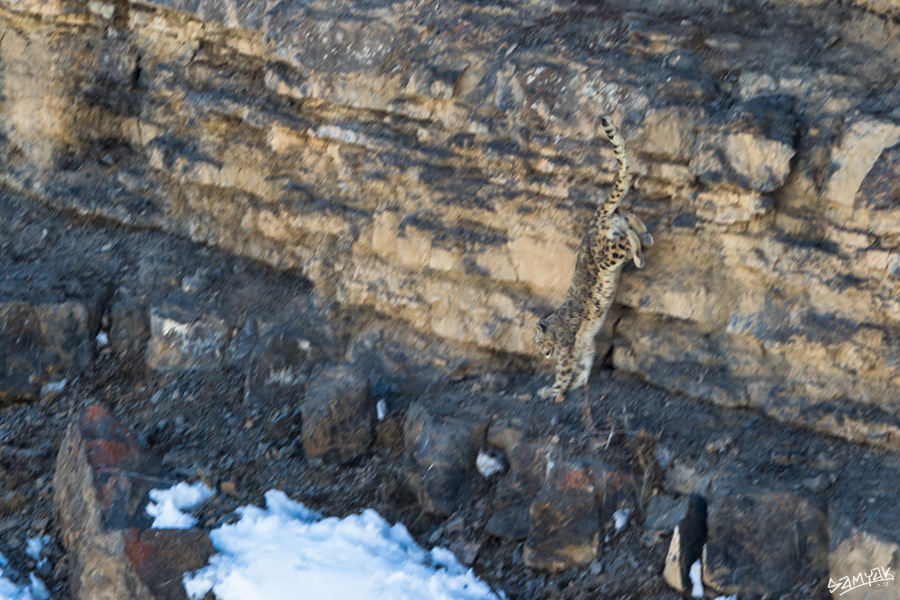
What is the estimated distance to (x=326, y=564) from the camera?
6.76m

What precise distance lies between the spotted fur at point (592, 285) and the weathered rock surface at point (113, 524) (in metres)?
3.33

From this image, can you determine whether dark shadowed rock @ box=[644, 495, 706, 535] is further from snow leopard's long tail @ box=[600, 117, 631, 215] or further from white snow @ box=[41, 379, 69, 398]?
white snow @ box=[41, 379, 69, 398]

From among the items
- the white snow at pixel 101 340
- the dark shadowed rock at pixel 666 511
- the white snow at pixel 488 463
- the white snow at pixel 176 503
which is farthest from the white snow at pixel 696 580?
the white snow at pixel 101 340

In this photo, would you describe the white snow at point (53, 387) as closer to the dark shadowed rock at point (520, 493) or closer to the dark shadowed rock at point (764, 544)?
the dark shadowed rock at point (520, 493)

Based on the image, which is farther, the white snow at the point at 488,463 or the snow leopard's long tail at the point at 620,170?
the white snow at the point at 488,463

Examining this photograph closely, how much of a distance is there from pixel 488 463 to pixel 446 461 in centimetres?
37

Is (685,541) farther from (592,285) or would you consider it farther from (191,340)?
(191,340)

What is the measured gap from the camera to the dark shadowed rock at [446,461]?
738cm

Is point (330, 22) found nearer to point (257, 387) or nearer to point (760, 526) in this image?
point (257, 387)

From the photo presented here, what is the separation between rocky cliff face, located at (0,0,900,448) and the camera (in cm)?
642

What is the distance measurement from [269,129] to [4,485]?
175 inches

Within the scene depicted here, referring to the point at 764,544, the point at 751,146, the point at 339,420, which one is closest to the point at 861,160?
the point at 751,146

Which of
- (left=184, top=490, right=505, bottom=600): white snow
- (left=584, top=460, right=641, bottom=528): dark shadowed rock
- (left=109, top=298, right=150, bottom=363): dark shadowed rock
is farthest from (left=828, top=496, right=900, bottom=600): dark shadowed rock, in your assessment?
(left=109, top=298, right=150, bottom=363): dark shadowed rock

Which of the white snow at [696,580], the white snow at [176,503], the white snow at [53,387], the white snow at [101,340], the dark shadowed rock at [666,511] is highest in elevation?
the white snow at [101,340]
